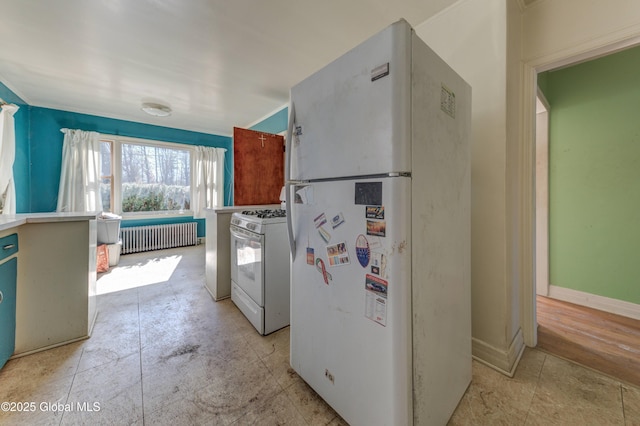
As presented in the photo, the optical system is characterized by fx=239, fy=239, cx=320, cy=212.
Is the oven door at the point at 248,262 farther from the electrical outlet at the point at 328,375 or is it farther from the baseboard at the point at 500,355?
the baseboard at the point at 500,355

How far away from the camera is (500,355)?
1604mm

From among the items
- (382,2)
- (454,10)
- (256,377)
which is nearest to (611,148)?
(454,10)

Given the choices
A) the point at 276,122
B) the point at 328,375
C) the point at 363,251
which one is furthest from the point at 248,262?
the point at 276,122

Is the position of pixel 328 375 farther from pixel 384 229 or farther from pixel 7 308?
pixel 7 308

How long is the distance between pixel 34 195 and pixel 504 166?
6.39 m

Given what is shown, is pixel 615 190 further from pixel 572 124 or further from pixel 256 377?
pixel 256 377

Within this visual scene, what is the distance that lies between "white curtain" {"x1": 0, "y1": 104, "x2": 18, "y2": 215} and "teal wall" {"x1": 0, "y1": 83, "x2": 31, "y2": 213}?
0.76 metres

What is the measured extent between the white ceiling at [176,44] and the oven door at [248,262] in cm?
182

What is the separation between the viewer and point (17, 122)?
11.3ft

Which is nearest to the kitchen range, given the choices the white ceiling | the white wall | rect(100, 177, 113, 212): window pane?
the white wall

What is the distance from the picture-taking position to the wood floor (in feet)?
5.36

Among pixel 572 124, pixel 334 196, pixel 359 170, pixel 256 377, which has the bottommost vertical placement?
pixel 256 377

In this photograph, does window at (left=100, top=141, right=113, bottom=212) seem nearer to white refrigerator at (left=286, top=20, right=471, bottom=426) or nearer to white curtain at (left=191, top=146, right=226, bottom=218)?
white curtain at (left=191, top=146, right=226, bottom=218)

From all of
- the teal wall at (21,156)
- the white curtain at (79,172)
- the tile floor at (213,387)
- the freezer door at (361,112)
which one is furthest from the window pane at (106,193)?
the freezer door at (361,112)
